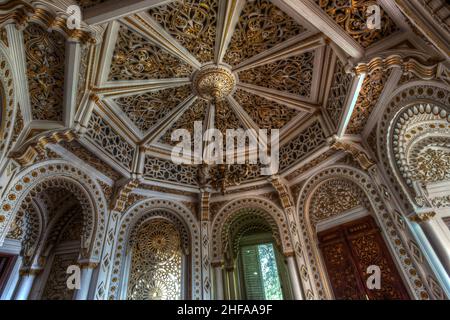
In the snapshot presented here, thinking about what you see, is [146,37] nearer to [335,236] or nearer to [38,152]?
[38,152]

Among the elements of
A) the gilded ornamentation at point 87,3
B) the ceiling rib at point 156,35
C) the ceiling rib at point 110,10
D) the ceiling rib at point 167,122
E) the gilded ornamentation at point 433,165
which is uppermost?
the ceiling rib at point 156,35

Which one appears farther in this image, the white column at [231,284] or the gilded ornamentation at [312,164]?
the white column at [231,284]

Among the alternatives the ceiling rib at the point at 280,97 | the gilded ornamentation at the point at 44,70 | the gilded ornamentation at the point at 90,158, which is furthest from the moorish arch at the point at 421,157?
the gilded ornamentation at the point at 90,158

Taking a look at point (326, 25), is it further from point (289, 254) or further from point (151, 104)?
point (289, 254)

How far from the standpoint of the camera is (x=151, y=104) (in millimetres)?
4336

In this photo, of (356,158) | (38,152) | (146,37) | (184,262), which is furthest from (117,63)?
(356,158)

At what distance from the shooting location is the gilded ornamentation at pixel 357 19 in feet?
9.38

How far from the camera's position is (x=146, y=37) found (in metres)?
3.38

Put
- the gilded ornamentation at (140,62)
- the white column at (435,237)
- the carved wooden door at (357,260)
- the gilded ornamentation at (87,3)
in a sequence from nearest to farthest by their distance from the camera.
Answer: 1. the gilded ornamentation at (87,3)
2. the white column at (435,237)
3. the gilded ornamentation at (140,62)
4. the carved wooden door at (357,260)

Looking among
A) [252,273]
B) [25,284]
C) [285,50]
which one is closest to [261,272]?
[252,273]

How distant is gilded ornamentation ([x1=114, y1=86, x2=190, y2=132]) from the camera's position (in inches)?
165

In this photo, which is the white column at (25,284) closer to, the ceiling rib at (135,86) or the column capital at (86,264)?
the column capital at (86,264)

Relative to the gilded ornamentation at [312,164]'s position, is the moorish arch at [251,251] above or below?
below

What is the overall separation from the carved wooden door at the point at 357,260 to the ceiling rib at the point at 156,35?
3.74 meters
